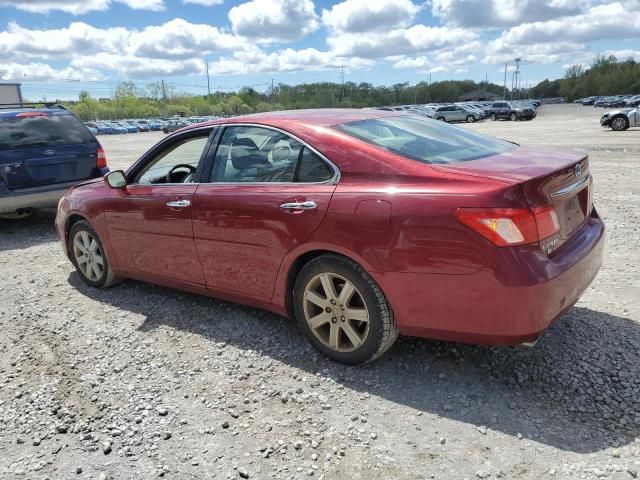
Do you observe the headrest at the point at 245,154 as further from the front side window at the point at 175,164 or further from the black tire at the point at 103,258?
the black tire at the point at 103,258

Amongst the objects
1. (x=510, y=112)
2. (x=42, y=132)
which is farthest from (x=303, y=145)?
(x=510, y=112)

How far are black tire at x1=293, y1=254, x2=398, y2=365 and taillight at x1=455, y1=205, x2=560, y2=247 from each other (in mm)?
707

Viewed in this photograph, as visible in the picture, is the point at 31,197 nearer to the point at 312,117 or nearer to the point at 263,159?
the point at 263,159

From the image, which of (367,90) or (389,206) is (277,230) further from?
(367,90)

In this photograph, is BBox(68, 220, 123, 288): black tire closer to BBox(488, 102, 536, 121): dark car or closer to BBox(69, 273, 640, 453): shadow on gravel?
BBox(69, 273, 640, 453): shadow on gravel

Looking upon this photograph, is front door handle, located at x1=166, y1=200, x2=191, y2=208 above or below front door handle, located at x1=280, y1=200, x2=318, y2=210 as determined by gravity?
below

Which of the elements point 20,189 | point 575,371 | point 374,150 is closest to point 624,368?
point 575,371

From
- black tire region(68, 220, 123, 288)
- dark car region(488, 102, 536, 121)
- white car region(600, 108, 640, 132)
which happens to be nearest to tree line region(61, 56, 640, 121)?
dark car region(488, 102, 536, 121)

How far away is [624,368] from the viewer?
3285mm

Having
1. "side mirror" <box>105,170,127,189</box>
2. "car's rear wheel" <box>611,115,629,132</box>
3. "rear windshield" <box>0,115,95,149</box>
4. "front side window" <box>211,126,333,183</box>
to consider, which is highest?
"rear windshield" <box>0,115,95,149</box>

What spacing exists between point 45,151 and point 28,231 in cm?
138

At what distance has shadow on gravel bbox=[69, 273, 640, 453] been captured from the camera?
282 centimetres

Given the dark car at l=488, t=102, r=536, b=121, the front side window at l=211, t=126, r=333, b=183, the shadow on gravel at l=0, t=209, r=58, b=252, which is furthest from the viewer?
the dark car at l=488, t=102, r=536, b=121

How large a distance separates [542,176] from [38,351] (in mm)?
3641
